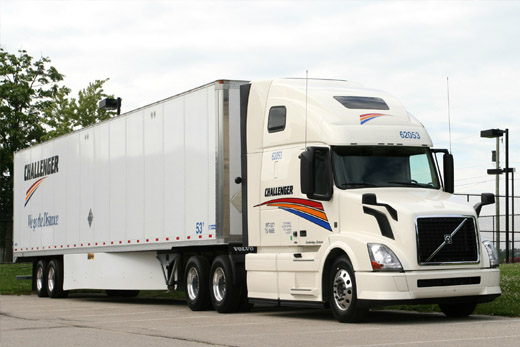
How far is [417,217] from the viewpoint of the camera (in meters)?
13.6

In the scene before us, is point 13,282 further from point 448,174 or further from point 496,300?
point 448,174

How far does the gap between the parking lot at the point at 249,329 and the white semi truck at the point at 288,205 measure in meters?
0.48

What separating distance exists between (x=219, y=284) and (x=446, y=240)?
5.15m

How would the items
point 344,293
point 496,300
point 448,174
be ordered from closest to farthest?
point 344,293 → point 448,174 → point 496,300

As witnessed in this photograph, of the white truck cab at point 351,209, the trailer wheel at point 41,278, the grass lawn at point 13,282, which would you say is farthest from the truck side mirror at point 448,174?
the grass lawn at point 13,282

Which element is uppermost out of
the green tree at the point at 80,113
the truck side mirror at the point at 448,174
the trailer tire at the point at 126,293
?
the green tree at the point at 80,113

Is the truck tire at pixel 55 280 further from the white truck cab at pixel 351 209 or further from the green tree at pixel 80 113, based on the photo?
the green tree at pixel 80 113

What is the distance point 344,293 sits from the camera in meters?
14.0

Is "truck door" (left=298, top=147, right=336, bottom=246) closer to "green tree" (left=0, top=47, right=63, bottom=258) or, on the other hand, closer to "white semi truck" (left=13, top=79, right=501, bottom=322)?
"white semi truck" (left=13, top=79, right=501, bottom=322)

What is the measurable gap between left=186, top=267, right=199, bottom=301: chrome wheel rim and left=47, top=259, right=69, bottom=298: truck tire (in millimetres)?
8375

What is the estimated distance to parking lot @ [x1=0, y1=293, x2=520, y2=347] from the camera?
11270mm

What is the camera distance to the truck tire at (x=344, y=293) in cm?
1374

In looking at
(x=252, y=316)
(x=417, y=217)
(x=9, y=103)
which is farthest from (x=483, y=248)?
(x=9, y=103)

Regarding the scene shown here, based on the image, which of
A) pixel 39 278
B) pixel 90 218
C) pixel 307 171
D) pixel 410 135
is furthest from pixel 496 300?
pixel 39 278
